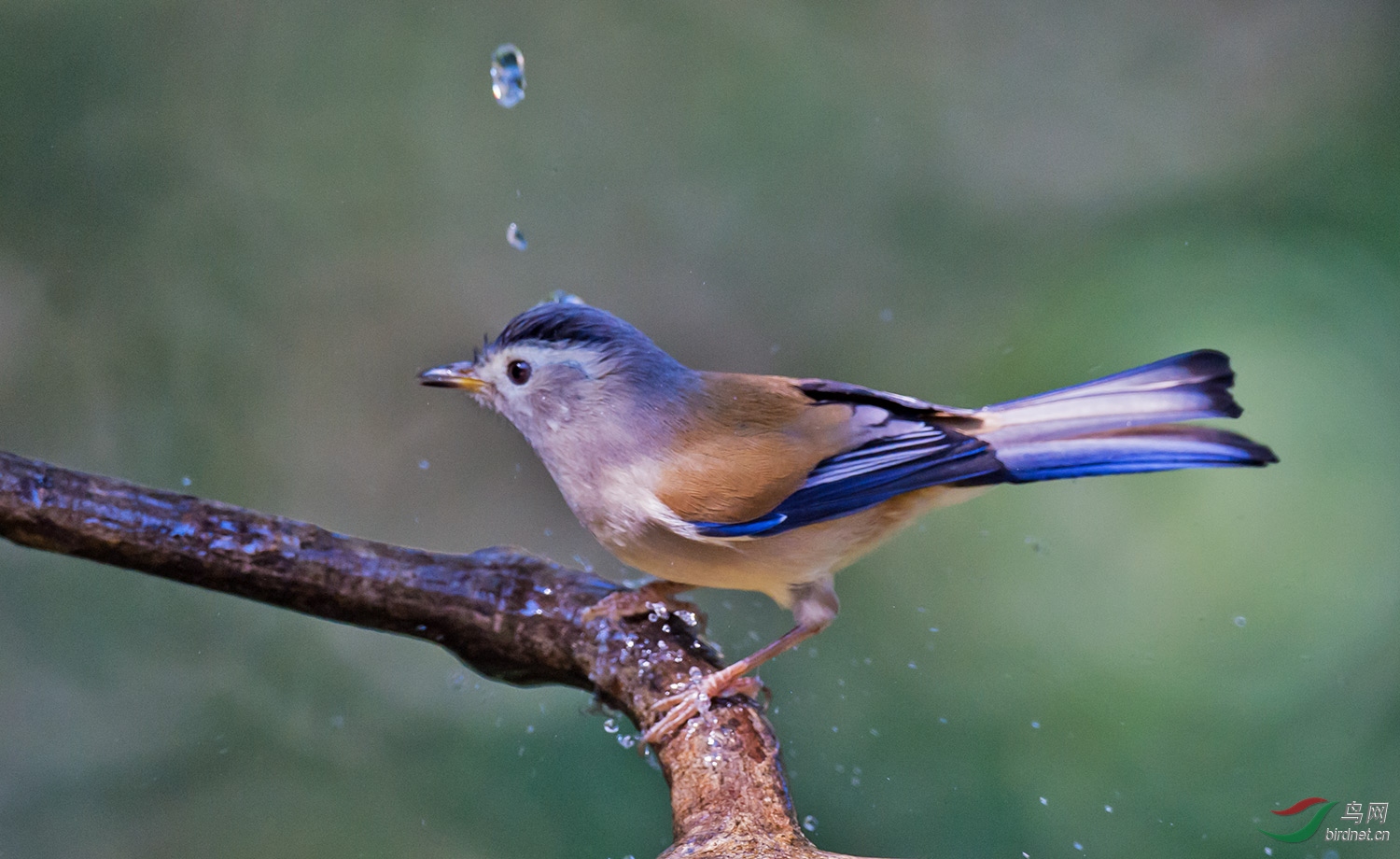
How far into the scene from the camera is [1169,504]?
2.70 meters

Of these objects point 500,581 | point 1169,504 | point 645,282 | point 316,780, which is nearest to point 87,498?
Result: point 500,581

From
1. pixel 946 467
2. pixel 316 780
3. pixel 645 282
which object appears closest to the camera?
pixel 946 467

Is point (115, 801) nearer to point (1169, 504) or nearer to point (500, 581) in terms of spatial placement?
point (500, 581)

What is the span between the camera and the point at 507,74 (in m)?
3.00

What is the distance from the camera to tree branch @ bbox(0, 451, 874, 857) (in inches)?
67.4

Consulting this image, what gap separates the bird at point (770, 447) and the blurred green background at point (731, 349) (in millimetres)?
711

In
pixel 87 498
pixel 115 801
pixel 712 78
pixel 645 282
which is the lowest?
pixel 115 801

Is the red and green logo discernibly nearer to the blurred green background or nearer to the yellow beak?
the blurred green background

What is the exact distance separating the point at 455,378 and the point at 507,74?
134 cm

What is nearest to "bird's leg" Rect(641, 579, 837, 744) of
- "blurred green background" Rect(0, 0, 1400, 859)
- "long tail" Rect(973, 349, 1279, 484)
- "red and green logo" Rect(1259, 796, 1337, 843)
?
"long tail" Rect(973, 349, 1279, 484)

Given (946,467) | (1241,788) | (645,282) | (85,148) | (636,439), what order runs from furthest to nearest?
(645,282), (85,148), (1241,788), (636,439), (946,467)

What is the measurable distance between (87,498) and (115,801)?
118 centimetres

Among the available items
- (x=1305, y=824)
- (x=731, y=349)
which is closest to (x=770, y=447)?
(x=731, y=349)

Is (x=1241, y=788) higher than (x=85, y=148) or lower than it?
lower
